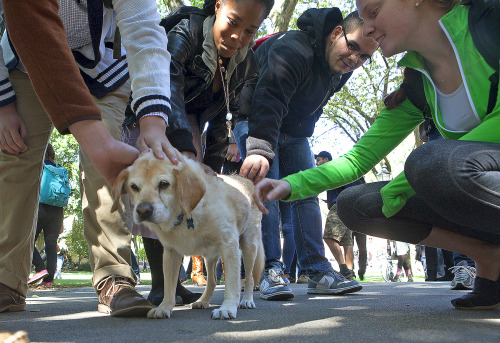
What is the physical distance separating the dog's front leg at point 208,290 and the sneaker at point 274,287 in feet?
1.84

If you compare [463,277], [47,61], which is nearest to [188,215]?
[47,61]

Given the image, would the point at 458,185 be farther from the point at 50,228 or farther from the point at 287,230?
the point at 50,228

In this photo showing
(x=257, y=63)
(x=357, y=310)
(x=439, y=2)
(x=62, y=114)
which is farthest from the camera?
(x=257, y=63)

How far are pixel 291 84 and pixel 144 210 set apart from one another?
1741 mm

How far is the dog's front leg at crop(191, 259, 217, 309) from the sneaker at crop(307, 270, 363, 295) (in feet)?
3.55

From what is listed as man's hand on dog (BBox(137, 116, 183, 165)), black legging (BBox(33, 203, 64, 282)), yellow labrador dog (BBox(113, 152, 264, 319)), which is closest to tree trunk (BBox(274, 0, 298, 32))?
black legging (BBox(33, 203, 64, 282))

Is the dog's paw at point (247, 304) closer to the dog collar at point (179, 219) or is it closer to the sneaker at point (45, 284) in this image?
→ the dog collar at point (179, 219)

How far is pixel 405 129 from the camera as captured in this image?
3.01 m

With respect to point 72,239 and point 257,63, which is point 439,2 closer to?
point 257,63

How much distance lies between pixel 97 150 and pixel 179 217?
0.83m

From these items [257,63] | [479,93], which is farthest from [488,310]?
[257,63]

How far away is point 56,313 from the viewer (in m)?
2.85

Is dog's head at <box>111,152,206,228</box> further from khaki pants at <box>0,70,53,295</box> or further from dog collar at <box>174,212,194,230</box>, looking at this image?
khaki pants at <box>0,70,53,295</box>

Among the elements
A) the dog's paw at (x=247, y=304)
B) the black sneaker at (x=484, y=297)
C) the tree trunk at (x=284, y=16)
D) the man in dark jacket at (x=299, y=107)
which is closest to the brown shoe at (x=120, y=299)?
the dog's paw at (x=247, y=304)
